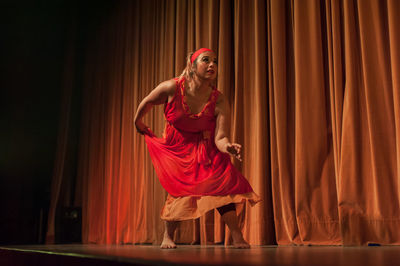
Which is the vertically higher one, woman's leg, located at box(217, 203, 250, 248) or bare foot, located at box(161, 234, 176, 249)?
woman's leg, located at box(217, 203, 250, 248)

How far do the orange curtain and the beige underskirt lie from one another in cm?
72

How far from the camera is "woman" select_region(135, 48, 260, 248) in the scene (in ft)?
8.30

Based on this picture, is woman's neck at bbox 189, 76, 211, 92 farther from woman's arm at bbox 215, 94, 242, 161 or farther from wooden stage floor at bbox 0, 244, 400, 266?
wooden stage floor at bbox 0, 244, 400, 266

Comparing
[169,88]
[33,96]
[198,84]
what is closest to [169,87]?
[169,88]

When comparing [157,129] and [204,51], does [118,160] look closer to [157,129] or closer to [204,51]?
[157,129]

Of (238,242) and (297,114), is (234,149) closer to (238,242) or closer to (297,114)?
(238,242)

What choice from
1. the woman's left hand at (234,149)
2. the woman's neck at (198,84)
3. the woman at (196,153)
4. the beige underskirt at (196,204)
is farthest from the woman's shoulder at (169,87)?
the beige underskirt at (196,204)

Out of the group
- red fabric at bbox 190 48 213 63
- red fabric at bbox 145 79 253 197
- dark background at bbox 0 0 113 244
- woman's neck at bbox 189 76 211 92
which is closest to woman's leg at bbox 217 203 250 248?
red fabric at bbox 145 79 253 197

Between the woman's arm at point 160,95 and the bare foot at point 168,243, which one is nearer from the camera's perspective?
the bare foot at point 168,243

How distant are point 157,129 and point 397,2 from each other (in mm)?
2425

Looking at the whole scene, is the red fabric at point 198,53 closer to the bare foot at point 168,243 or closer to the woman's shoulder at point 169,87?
the woman's shoulder at point 169,87

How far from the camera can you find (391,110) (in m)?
2.84

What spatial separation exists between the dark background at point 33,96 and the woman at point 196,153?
3.05 meters

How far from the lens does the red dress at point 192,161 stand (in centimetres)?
254
